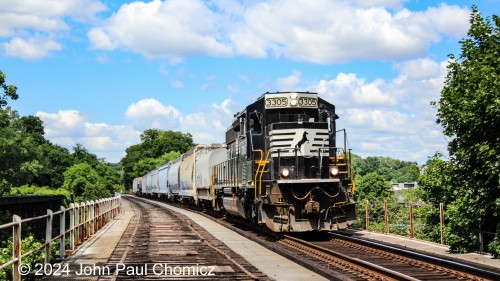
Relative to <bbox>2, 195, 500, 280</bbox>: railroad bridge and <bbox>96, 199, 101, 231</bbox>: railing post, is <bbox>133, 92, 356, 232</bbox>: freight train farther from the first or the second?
<bbox>96, 199, 101, 231</bbox>: railing post

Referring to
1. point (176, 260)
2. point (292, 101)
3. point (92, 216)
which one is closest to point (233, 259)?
point (176, 260)

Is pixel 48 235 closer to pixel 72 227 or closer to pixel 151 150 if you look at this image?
pixel 72 227

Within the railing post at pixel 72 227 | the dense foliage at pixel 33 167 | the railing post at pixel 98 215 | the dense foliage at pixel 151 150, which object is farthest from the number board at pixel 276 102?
the dense foliage at pixel 151 150

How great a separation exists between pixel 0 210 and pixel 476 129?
29.5 m

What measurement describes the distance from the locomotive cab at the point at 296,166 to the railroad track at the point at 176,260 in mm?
1995

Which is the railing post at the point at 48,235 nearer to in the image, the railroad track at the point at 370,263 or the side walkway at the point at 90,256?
the side walkway at the point at 90,256

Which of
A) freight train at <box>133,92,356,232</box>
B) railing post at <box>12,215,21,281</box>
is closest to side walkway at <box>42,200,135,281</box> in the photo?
railing post at <box>12,215,21,281</box>

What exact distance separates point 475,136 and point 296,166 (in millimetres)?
4999

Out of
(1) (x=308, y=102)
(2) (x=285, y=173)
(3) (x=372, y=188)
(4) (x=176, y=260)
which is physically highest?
(1) (x=308, y=102)

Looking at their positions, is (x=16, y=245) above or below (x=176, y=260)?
above

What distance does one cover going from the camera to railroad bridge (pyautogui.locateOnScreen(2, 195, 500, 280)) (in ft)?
35.3

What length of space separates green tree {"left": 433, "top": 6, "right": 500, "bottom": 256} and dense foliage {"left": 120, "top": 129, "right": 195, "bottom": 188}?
141618 millimetres

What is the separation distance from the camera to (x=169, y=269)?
1170 centimetres

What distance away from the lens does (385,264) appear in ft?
39.7
